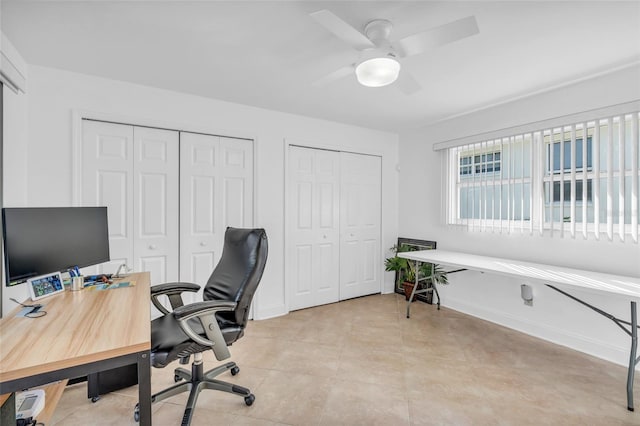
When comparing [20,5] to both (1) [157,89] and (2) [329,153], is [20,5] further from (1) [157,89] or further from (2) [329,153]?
(2) [329,153]

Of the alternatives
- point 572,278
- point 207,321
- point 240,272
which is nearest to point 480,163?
point 572,278

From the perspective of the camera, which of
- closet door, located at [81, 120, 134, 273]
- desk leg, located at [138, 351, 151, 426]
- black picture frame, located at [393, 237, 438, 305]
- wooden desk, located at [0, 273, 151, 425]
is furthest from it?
black picture frame, located at [393, 237, 438, 305]

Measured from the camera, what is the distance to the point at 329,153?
3906 mm

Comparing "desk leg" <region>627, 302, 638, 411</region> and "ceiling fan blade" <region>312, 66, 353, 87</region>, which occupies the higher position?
"ceiling fan blade" <region>312, 66, 353, 87</region>

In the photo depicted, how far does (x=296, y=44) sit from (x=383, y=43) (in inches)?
24.3

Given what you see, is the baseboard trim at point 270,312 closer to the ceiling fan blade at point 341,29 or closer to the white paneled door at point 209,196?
the white paneled door at point 209,196

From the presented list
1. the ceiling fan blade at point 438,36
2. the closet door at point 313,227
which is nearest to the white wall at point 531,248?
the closet door at point 313,227

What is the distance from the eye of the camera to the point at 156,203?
9.25 feet

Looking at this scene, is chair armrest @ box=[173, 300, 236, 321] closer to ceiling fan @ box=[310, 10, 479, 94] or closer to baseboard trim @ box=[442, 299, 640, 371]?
ceiling fan @ box=[310, 10, 479, 94]

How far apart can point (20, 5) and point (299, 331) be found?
3157mm

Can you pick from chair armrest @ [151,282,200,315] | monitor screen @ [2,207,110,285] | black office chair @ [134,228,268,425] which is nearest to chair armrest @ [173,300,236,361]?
black office chair @ [134,228,268,425]

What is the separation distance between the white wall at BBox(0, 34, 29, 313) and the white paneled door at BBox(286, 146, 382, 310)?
91.0 inches

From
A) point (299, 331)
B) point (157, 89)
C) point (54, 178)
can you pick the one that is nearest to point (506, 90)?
point (299, 331)

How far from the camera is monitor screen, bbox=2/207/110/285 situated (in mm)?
1532
